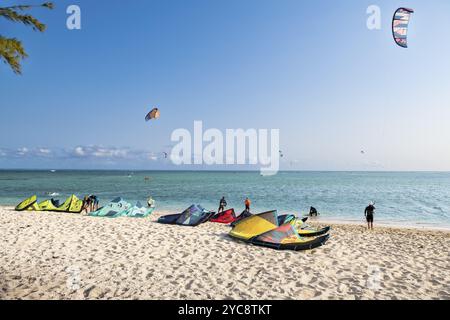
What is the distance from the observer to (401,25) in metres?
12.4

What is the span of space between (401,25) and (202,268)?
1316cm

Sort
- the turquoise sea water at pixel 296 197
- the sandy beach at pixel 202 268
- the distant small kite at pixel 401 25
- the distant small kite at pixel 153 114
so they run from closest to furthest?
the sandy beach at pixel 202 268
the distant small kite at pixel 401 25
the distant small kite at pixel 153 114
the turquoise sea water at pixel 296 197

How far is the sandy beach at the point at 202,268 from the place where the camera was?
5949mm

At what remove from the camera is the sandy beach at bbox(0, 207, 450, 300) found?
595 centimetres

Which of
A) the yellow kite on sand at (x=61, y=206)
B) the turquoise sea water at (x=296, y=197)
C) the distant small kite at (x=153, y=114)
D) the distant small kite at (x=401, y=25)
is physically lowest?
the turquoise sea water at (x=296, y=197)

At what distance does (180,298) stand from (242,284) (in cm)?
147

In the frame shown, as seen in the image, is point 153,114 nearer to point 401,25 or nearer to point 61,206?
point 61,206

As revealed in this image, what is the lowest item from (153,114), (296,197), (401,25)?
(296,197)

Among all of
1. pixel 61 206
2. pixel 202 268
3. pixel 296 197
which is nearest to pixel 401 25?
pixel 202 268

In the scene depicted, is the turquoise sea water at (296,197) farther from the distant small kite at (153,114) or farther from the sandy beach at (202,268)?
the sandy beach at (202,268)

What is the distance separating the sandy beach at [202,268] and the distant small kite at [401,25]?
8469 mm

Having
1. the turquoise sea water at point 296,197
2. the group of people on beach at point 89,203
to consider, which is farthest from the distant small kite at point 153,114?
the turquoise sea water at point 296,197
